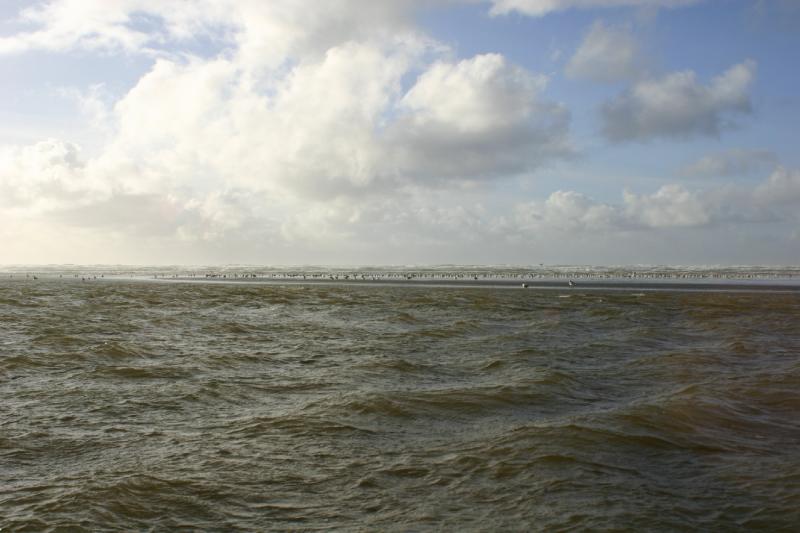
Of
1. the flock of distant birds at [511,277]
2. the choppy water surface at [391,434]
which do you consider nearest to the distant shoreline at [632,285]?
the flock of distant birds at [511,277]

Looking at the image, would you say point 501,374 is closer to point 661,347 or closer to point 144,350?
point 661,347

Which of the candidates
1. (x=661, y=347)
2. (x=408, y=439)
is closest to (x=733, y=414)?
(x=408, y=439)

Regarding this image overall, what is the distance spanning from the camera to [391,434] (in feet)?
29.7

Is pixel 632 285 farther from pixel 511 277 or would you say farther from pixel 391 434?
pixel 391 434

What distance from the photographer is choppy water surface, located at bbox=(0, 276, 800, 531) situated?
6105mm

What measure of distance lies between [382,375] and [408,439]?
5.34 metres

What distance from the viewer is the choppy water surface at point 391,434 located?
20.0ft

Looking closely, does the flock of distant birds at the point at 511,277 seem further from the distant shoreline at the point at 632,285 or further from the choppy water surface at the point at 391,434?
the choppy water surface at the point at 391,434

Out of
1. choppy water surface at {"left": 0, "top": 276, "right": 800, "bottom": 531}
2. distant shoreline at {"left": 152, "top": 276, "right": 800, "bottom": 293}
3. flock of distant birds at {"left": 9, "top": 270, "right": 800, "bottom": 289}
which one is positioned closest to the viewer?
choppy water surface at {"left": 0, "top": 276, "right": 800, "bottom": 531}

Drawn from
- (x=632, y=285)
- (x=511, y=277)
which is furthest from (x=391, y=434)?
(x=511, y=277)

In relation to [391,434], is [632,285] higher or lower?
higher

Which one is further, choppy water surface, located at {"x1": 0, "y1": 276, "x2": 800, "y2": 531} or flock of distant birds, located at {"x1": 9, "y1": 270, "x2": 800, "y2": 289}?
flock of distant birds, located at {"x1": 9, "y1": 270, "x2": 800, "y2": 289}

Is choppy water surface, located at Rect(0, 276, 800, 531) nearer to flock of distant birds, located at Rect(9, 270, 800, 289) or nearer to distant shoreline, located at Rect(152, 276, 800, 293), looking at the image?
distant shoreline, located at Rect(152, 276, 800, 293)

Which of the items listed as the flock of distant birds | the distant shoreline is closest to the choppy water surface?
the distant shoreline
